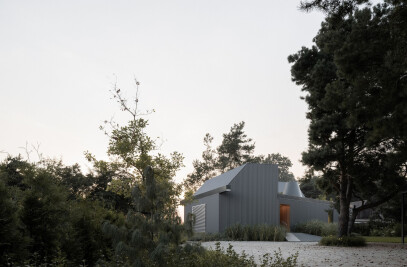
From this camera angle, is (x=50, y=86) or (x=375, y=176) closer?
(x=50, y=86)

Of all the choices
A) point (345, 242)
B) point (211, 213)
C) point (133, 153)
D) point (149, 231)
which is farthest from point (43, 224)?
point (211, 213)

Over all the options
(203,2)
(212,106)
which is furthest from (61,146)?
(203,2)

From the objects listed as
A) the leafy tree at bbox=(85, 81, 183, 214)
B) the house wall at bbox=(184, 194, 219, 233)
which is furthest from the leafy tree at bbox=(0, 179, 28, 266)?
the house wall at bbox=(184, 194, 219, 233)

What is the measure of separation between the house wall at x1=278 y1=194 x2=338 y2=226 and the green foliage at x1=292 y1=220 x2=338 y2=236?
→ 58 centimetres

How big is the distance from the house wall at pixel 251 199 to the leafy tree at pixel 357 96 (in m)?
4.17

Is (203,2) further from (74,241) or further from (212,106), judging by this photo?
(74,241)

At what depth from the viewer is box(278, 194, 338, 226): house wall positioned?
2291cm

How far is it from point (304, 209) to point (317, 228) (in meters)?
2.09

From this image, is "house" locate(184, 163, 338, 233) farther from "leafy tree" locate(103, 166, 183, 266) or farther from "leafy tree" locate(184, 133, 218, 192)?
"leafy tree" locate(184, 133, 218, 192)

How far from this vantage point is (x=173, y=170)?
18484 mm

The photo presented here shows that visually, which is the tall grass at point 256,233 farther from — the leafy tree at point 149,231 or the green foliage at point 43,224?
the leafy tree at point 149,231

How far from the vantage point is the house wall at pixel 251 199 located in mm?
20747

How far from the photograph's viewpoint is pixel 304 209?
23422mm

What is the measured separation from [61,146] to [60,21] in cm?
607
